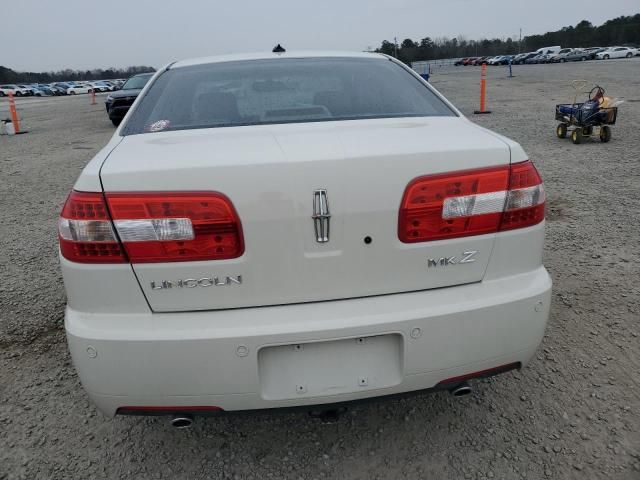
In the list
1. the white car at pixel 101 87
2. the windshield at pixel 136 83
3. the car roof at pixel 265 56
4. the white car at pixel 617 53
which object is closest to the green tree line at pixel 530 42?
the white car at pixel 617 53

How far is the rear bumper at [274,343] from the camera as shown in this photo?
1602 millimetres

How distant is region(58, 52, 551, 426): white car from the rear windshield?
0.49m

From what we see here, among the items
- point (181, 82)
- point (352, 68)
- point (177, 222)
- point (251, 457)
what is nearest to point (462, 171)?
point (177, 222)

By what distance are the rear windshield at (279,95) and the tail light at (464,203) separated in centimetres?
70

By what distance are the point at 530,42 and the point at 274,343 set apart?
341ft

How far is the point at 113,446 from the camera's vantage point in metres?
2.18

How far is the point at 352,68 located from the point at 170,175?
1.46 meters

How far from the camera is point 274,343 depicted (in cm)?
159

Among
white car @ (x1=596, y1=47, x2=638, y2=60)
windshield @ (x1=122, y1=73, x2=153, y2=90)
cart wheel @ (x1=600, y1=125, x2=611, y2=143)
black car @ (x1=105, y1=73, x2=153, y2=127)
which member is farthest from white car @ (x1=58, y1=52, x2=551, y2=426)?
white car @ (x1=596, y1=47, x2=638, y2=60)

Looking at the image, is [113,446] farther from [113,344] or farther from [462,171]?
[462,171]

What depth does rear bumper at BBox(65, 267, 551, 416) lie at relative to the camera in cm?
160

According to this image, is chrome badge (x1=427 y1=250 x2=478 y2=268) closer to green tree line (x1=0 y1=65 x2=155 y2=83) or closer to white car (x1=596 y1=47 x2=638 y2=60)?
white car (x1=596 y1=47 x2=638 y2=60)

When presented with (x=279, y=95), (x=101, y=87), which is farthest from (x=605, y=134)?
(x=101, y=87)

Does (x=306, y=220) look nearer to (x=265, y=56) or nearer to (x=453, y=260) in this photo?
(x=453, y=260)
